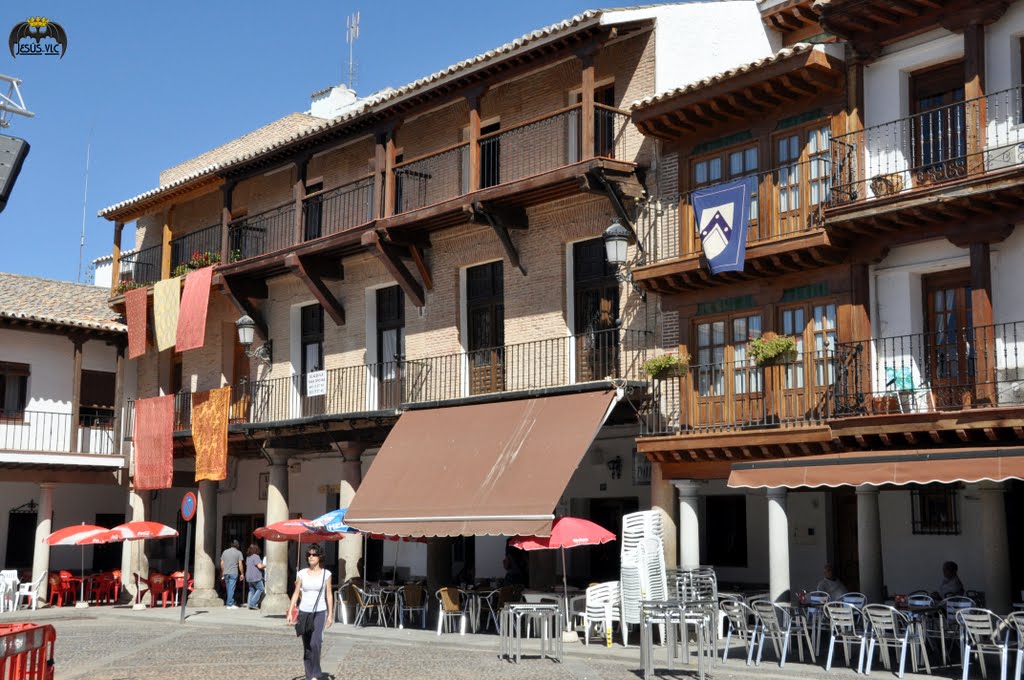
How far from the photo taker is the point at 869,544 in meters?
17.0

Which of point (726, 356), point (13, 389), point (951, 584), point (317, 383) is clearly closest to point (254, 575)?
point (317, 383)

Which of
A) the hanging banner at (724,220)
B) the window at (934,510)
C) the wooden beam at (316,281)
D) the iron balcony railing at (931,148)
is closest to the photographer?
the iron balcony railing at (931,148)

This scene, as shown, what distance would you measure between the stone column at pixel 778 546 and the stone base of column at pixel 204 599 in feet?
49.4

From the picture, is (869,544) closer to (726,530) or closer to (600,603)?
(600,603)

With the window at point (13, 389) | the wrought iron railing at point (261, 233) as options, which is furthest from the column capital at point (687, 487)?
the window at point (13, 389)

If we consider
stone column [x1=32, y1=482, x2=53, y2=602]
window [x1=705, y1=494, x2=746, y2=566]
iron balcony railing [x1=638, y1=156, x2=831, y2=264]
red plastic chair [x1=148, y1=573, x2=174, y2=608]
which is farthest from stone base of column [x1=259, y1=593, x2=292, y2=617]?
iron balcony railing [x1=638, y1=156, x2=831, y2=264]

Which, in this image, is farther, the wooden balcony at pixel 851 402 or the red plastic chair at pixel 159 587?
the red plastic chair at pixel 159 587

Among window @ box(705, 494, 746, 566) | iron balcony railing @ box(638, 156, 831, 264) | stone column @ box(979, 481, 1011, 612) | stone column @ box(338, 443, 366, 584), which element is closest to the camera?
stone column @ box(979, 481, 1011, 612)

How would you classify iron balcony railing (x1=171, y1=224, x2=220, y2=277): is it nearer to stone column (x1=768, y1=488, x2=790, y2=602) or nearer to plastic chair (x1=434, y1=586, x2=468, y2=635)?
plastic chair (x1=434, y1=586, x2=468, y2=635)

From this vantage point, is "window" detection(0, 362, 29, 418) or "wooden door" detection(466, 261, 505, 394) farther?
"window" detection(0, 362, 29, 418)

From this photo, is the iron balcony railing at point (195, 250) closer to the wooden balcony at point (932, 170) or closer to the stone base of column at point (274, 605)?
the stone base of column at point (274, 605)

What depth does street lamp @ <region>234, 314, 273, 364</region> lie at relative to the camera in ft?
85.4

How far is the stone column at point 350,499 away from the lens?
23969 millimetres

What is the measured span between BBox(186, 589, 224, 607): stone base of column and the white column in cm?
239
